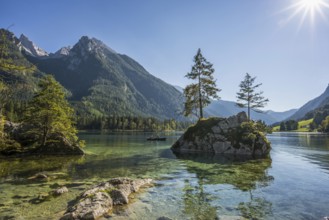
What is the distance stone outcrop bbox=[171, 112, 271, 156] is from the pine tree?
2588cm

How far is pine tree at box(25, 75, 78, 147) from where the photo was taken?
131ft

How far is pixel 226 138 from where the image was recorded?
4938 centimetres

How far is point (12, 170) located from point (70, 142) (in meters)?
17.2

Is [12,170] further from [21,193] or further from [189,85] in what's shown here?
[189,85]

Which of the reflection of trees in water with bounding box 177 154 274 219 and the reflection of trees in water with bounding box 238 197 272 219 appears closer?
the reflection of trees in water with bounding box 238 197 272 219

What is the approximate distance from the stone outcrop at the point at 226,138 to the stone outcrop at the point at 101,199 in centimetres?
3215

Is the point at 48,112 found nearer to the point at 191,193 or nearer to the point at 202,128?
the point at 191,193

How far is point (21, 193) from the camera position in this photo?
18203 millimetres

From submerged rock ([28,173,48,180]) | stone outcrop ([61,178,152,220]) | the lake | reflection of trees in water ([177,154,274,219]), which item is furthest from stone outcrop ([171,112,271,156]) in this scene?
submerged rock ([28,173,48,180])

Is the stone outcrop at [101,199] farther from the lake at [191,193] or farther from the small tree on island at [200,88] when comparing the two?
the small tree on island at [200,88]

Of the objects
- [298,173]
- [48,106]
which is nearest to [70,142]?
[48,106]

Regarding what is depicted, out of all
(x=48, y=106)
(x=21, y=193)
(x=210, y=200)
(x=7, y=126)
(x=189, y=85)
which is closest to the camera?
(x=210, y=200)

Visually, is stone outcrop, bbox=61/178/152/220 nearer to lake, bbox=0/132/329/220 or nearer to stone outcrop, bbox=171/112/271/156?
lake, bbox=0/132/329/220

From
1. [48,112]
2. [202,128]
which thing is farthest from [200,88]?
[48,112]
